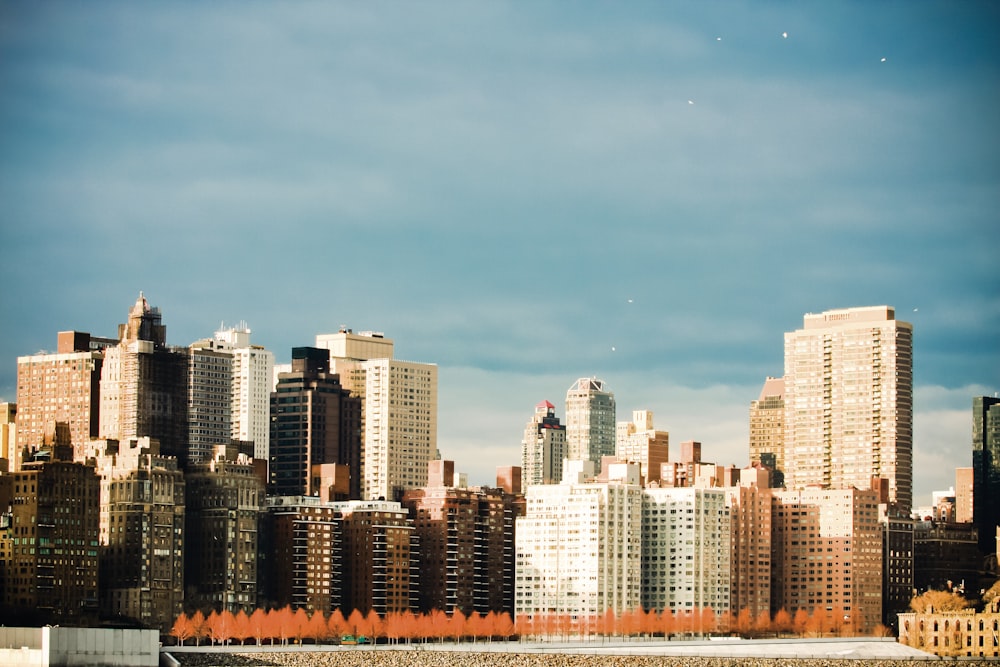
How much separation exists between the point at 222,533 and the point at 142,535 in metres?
8.64

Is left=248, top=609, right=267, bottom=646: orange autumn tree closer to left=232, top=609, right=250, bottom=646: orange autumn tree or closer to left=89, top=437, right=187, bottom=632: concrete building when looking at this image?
left=232, top=609, right=250, bottom=646: orange autumn tree

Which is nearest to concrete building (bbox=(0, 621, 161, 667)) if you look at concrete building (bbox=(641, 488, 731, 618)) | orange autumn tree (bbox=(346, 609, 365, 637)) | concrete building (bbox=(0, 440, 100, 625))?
concrete building (bbox=(0, 440, 100, 625))

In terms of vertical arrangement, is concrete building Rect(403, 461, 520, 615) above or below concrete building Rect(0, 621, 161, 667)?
above

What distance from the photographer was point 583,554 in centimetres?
19262

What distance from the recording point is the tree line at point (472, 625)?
169000 mm

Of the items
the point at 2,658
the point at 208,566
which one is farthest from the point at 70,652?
the point at 208,566

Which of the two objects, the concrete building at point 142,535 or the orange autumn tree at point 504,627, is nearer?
the concrete building at point 142,535

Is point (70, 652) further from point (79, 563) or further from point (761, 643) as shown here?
point (761, 643)

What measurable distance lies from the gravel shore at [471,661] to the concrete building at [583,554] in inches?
1244

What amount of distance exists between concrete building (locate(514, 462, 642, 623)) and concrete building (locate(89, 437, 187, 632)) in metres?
31.2

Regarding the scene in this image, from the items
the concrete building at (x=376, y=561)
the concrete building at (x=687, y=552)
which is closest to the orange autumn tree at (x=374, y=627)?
the concrete building at (x=376, y=561)

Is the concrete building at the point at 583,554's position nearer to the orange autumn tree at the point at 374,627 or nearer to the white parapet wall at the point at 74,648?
the orange autumn tree at the point at 374,627

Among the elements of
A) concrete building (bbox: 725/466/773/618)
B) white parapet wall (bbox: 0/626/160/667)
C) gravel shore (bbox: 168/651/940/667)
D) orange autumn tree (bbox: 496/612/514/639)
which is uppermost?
concrete building (bbox: 725/466/773/618)

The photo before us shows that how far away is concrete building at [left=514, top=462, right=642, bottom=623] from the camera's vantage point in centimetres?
19062
